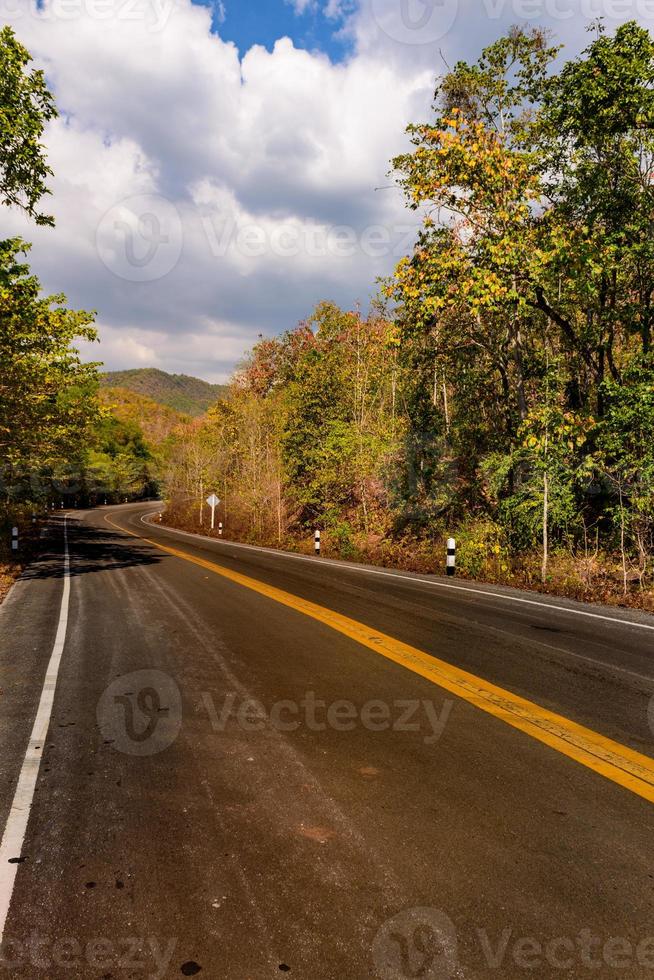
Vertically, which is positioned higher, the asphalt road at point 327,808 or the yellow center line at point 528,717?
the yellow center line at point 528,717

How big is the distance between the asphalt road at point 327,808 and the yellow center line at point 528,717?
0.07ft

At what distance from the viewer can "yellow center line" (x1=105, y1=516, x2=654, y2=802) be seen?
347 centimetres

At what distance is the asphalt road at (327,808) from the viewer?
7.07 feet

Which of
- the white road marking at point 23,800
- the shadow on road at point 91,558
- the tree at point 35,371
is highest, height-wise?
the tree at point 35,371

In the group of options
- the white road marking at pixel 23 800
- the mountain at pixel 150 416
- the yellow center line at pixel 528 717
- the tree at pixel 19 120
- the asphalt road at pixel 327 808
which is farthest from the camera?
the mountain at pixel 150 416

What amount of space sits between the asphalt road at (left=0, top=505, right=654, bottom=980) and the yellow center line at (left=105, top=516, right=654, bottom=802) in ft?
0.07

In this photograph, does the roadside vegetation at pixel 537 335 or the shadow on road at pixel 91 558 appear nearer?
the roadside vegetation at pixel 537 335

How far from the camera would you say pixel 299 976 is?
199 centimetres

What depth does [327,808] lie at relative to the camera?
10.0 feet

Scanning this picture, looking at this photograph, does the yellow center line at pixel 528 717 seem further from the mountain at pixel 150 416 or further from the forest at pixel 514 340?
the mountain at pixel 150 416

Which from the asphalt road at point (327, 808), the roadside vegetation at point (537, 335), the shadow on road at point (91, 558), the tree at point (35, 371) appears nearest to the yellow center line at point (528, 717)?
the asphalt road at point (327, 808)

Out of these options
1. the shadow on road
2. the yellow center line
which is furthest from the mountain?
the yellow center line

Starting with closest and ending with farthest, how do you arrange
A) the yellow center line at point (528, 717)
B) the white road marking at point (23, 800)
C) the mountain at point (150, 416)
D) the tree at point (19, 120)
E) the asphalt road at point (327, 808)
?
the asphalt road at point (327, 808) < the white road marking at point (23, 800) < the yellow center line at point (528, 717) < the tree at point (19, 120) < the mountain at point (150, 416)

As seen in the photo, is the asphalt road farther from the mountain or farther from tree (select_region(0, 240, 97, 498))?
the mountain
